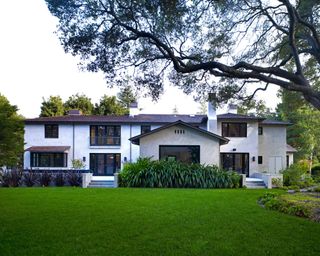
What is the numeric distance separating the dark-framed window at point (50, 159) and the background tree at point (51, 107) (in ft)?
49.4

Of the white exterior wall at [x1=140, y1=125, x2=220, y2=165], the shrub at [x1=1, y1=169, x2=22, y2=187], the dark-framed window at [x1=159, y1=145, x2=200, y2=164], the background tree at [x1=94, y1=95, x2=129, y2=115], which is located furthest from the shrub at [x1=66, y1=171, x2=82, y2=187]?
the background tree at [x1=94, y1=95, x2=129, y2=115]

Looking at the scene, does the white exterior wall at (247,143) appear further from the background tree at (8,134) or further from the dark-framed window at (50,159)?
the background tree at (8,134)

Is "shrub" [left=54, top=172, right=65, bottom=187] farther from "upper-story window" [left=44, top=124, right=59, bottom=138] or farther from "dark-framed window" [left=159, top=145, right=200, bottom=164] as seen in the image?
"upper-story window" [left=44, top=124, right=59, bottom=138]

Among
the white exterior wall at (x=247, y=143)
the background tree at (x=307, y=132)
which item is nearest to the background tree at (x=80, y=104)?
the white exterior wall at (x=247, y=143)

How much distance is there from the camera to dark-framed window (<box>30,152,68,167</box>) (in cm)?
3067

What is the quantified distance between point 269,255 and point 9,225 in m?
6.35

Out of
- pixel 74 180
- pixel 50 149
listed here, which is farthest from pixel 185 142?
pixel 50 149

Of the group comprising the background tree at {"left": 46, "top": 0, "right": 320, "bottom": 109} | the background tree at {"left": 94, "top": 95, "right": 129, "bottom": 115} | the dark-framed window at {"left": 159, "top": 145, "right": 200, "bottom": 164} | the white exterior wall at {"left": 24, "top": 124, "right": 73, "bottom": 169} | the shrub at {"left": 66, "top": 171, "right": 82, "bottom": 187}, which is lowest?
the shrub at {"left": 66, "top": 171, "right": 82, "bottom": 187}

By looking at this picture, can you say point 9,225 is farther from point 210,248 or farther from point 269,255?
point 269,255

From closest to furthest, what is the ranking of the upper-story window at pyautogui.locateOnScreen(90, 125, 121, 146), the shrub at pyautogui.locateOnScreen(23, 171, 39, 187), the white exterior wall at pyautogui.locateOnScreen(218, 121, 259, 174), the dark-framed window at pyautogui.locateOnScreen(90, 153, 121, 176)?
the shrub at pyautogui.locateOnScreen(23, 171, 39, 187) < the white exterior wall at pyautogui.locateOnScreen(218, 121, 259, 174) < the upper-story window at pyautogui.locateOnScreen(90, 125, 121, 146) < the dark-framed window at pyautogui.locateOnScreen(90, 153, 121, 176)

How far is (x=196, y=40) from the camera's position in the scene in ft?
39.3

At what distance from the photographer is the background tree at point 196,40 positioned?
32.1 ft

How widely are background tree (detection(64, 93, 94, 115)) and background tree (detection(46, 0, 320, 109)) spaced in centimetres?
3863

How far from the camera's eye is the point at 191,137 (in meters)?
24.8
